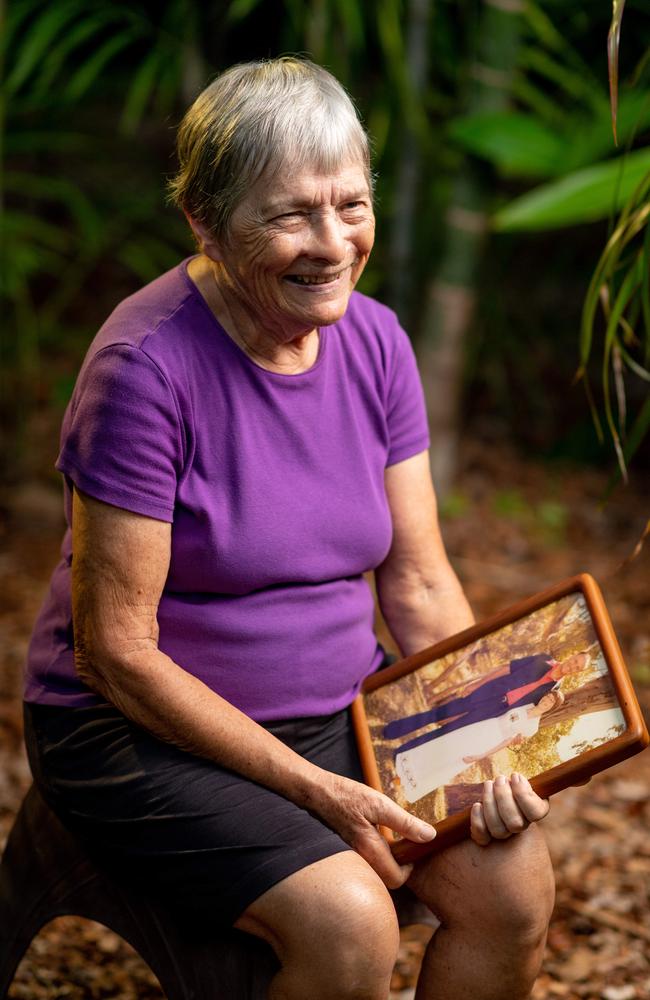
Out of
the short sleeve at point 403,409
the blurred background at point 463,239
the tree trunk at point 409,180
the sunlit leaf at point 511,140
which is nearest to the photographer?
the short sleeve at point 403,409

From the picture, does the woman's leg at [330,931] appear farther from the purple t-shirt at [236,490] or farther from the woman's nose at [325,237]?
the woman's nose at [325,237]

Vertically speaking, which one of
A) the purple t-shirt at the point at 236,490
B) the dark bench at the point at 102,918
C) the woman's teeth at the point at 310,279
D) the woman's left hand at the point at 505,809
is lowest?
the dark bench at the point at 102,918

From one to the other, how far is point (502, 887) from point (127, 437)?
75 cm

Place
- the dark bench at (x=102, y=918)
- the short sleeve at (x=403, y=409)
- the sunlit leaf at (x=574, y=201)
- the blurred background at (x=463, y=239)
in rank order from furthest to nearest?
1. the blurred background at (x=463, y=239)
2. the sunlit leaf at (x=574, y=201)
3. the short sleeve at (x=403, y=409)
4. the dark bench at (x=102, y=918)

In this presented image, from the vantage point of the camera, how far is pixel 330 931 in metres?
1.37

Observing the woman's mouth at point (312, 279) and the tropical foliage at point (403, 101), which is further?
the tropical foliage at point (403, 101)

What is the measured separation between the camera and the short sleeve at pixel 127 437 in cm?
145

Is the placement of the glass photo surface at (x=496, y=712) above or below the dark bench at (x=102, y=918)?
above

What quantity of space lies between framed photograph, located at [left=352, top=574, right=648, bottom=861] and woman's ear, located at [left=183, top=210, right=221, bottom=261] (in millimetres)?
633

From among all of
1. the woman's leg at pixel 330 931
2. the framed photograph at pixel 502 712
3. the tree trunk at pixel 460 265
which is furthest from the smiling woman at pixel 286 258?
the tree trunk at pixel 460 265

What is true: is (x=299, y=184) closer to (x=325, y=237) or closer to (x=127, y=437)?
(x=325, y=237)

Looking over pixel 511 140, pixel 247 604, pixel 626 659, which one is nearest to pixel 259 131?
pixel 247 604

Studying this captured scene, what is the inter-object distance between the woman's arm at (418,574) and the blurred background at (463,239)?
847 mm

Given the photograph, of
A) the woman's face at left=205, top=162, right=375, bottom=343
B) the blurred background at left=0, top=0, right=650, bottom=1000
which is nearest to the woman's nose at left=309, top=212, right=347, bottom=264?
the woman's face at left=205, top=162, right=375, bottom=343
